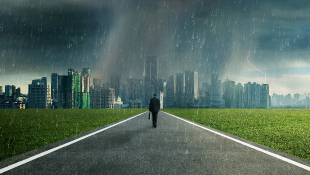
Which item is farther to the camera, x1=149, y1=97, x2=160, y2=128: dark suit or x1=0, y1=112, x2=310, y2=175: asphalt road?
x1=149, y1=97, x2=160, y2=128: dark suit

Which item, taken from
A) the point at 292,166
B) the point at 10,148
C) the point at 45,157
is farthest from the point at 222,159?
the point at 10,148

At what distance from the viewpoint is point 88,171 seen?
4594 mm

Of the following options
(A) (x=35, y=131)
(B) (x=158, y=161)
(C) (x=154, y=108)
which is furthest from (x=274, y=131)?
(A) (x=35, y=131)

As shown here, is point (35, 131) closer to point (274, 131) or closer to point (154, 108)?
point (154, 108)

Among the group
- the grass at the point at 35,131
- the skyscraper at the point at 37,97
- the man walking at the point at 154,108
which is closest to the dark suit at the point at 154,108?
the man walking at the point at 154,108

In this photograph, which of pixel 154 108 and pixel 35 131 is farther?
pixel 154 108

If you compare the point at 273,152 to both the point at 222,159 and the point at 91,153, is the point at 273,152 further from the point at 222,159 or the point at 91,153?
the point at 91,153

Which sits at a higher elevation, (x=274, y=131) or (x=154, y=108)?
(x=154, y=108)

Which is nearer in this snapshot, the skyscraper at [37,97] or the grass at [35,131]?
the grass at [35,131]

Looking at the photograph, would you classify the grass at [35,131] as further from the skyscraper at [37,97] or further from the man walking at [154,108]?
the skyscraper at [37,97]

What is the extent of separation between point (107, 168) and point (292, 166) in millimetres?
3895

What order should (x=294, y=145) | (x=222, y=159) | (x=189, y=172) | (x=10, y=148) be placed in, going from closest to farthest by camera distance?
1. (x=189, y=172)
2. (x=222, y=159)
3. (x=10, y=148)
4. (x=294, y=145)

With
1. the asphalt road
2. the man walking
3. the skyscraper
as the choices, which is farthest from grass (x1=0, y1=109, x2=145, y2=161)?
the skyscraper

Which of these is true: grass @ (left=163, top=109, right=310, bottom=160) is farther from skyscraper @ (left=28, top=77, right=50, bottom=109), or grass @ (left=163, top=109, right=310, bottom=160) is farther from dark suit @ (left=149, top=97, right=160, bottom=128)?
skyscraper @ (left=28, top=77, right=50, bottom=109)
